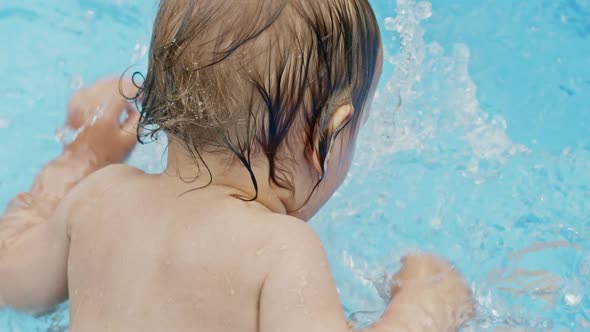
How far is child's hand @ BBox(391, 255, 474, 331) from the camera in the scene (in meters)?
1.44

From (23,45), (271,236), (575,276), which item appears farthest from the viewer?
(23,45)

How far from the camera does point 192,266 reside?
3.97 ft

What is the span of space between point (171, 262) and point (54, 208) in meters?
0.61

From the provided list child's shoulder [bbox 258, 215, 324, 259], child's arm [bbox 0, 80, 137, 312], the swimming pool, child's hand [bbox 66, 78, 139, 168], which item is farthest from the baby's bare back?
child's hand [bbox 66, 78, 139, 168]

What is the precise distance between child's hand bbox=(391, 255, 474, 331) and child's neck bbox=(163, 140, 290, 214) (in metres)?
0.37

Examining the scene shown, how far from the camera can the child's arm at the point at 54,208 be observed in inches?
55.5

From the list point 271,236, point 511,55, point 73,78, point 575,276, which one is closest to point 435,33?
point 511,55

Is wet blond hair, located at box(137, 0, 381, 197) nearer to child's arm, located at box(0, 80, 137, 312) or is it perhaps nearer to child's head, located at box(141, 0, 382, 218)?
child's head, located at box(141, 0, 382, 218)

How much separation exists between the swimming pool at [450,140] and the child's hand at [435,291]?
0.25 ft

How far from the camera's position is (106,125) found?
1845mm

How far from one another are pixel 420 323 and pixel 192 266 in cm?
44

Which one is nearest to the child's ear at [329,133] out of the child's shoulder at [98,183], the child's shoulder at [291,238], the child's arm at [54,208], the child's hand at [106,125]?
the child's shoulder at [291,238]

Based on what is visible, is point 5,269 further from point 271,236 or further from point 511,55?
point 511,55

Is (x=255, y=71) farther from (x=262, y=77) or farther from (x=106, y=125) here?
(x=106, y=125)
